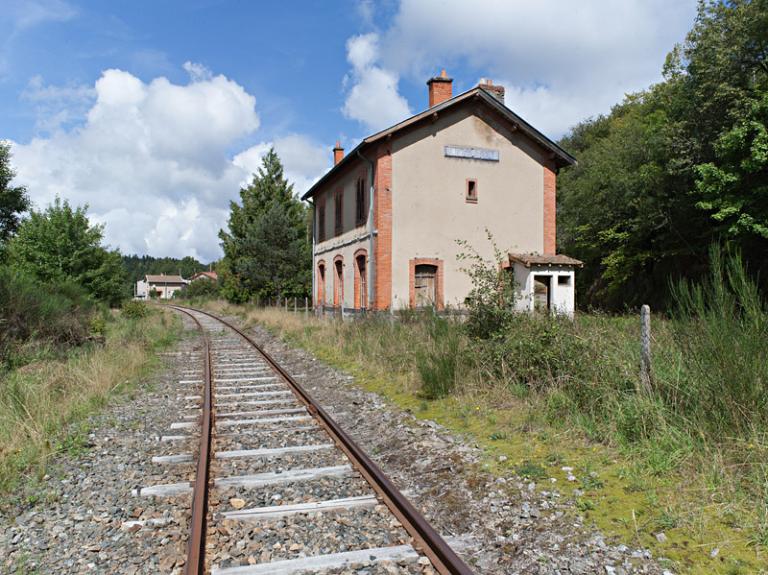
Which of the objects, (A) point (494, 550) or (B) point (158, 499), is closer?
(A) point (494, 550)

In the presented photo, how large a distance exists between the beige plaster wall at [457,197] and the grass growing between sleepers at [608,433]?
330 inches

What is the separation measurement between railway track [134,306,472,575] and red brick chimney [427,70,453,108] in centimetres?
1440

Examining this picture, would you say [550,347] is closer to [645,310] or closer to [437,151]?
[645,310]

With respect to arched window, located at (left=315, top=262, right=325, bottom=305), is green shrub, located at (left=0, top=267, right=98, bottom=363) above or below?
below

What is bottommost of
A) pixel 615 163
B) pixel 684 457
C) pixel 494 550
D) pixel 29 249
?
pixel 494 550

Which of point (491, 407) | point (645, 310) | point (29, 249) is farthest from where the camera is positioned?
point (29, 249)

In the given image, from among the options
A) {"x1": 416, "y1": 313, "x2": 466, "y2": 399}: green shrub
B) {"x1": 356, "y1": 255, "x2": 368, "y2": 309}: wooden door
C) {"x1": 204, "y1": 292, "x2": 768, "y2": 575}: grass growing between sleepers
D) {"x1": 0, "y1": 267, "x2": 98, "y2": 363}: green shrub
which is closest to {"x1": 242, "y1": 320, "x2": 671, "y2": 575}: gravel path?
{"x1": 204, "y1": 292, "x2": 768, "y2": 575}: grass growing between sleepers

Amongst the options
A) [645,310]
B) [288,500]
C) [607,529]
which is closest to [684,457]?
[607,529]

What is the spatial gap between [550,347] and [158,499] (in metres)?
4.82

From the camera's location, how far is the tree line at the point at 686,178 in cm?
1883

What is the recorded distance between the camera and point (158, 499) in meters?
4.51

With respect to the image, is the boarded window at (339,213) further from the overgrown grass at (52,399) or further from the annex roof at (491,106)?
the overgrown grass at (52,399)

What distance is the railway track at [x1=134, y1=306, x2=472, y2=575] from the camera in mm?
3463

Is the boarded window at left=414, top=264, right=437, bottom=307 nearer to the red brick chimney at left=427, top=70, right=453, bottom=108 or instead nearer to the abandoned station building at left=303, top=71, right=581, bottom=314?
the abandoned station building at left=303, top=71, right=581, bottom=314
